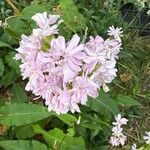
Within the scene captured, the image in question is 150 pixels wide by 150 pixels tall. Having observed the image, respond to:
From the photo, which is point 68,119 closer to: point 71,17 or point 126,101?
point 126,101

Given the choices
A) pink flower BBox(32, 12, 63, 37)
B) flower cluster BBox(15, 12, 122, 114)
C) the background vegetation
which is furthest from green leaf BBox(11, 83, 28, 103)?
pink flower BBox(32, 12, 63, 37)

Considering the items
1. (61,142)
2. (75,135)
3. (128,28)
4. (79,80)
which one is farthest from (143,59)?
(79,80)

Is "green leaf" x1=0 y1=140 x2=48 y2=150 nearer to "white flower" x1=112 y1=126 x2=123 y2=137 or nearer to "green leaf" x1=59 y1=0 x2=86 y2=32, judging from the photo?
"white flower" x1=112 y1=126 x2=123 y2=137

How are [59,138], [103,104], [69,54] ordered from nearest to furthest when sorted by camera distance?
[69,54]
[59,138]
[103,104]

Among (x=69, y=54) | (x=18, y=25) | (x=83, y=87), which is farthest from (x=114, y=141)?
(x=69, y=54)

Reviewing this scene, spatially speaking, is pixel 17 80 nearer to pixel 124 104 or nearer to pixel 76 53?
pixel 124 104

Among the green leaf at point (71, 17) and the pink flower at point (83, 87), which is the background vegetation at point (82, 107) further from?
the pink flower at point (83, 87)
